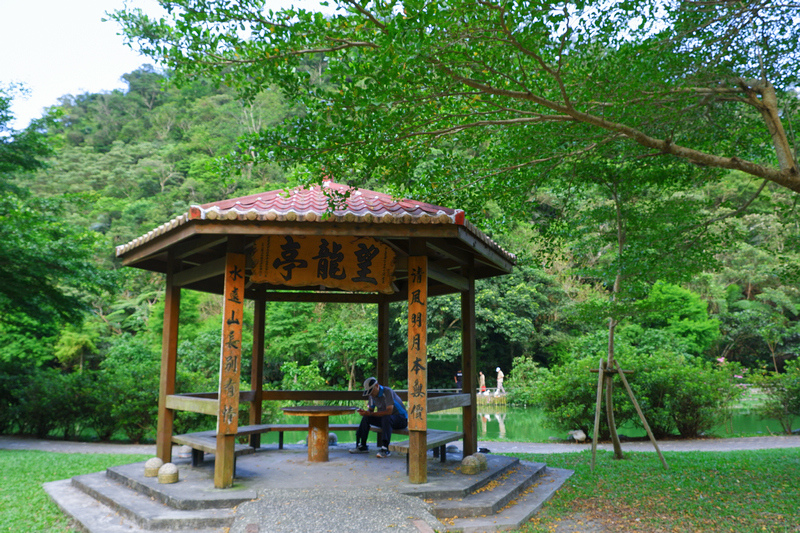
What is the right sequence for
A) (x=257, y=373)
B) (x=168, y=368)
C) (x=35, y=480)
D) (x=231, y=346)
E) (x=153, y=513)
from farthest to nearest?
1. (x=257, y=373)
2. (x=35, y=480)
3. (x=168, y=368)
4. (x=231, y=346)
5. (x=153, y=513)

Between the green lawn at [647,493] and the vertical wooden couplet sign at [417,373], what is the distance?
49.1 inches

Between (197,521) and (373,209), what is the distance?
3.20m

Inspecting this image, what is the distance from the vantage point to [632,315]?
802 centimetres

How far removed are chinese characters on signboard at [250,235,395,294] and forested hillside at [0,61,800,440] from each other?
3.03ft

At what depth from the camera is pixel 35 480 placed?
666 centimetres

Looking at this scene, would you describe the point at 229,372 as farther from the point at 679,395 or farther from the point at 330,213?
the point at 679,395

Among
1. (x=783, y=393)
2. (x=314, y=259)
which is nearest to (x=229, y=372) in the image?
(x=314, y=259)

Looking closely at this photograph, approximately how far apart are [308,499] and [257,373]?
11.7ft

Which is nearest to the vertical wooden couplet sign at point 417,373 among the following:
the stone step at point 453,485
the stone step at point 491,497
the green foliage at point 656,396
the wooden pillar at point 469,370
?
the stone step at point 453,485

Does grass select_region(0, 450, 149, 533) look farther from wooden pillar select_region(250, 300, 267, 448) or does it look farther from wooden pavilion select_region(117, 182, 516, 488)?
wooden pillar select_region(250, 300, 267, 448)

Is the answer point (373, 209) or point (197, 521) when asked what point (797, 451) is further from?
point (197, 521)

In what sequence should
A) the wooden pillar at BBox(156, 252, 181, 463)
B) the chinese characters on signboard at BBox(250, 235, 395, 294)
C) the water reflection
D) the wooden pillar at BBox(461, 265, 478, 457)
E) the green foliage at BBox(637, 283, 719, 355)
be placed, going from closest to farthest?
the chinese characters on signboard at BBox(250, 235, 395, 294), the wooden pillar at BBox(156, 252, 181, 463), the wooden pillar at BBox(461, 265, 478, 457), the water reflection, the green foliage at BBox(637, 283, 719, 355)

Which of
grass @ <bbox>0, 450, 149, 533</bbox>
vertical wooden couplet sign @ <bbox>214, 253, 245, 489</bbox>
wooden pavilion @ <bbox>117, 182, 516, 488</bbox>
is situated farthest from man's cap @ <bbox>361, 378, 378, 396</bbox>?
grass @ <bbox>0, 450, 149, 533</bbox>

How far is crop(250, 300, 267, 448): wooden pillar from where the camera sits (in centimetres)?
791
